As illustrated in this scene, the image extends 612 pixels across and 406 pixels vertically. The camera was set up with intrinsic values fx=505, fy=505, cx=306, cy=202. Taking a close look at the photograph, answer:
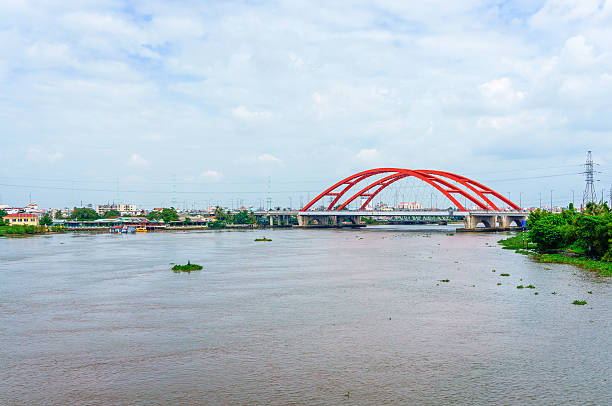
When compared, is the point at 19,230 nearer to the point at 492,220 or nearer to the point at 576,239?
the point at 492,220

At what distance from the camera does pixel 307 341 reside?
56.5 ft

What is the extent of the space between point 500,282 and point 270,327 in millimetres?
16395

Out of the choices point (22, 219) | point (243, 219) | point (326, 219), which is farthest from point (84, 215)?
point (326, 219)

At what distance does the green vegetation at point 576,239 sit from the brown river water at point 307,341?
5.55 m

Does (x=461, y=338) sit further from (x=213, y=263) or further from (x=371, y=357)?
(x=213, y=263)

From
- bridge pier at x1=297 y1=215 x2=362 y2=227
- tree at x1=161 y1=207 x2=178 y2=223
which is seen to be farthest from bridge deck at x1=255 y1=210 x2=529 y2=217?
tree at x1=161 y1=207 x2=178 y2=223

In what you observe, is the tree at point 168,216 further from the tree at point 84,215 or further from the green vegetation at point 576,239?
the green vegetation at point 576,239

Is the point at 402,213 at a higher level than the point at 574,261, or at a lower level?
higher

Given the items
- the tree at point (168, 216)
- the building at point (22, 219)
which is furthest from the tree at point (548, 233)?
the building at point (22, 219)

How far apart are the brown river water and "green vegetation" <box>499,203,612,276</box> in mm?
5547

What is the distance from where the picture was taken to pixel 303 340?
17.4 meters

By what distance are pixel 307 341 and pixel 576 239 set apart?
33.2m

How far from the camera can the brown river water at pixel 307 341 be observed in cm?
1275

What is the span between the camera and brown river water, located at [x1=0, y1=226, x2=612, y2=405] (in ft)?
41.8
